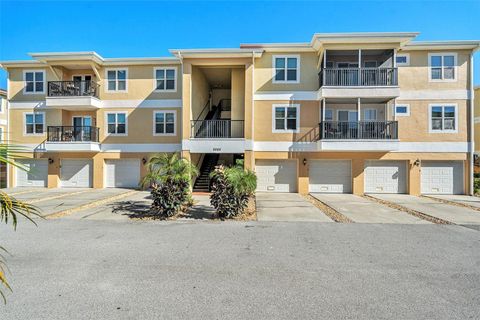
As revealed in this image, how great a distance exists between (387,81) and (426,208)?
6675 mm

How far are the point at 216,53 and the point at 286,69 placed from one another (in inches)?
160

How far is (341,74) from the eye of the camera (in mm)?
13797

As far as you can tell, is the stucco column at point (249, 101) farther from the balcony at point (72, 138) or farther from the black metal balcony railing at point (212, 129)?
the balcony at point (72, 138)

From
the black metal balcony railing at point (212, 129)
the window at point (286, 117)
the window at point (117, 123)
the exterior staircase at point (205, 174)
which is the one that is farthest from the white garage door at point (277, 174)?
the window at point (117, 123)

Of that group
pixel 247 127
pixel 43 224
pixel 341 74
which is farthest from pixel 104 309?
pixel 341 74

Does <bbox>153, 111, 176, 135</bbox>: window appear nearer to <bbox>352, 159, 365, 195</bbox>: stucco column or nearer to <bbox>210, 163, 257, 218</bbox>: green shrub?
<bbox>210, 163, 257, 218</bbox>: green shrub

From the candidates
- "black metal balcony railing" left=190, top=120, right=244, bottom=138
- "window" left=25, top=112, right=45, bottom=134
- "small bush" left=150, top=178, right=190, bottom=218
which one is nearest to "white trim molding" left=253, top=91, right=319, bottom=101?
"black metal balcony railing" left=190, top=120, right=244, bottom=138

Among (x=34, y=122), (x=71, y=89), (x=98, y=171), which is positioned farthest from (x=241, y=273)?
(x=34, y=122)

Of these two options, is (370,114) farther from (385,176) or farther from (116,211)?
(116,211)

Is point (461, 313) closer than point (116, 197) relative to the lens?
Yes

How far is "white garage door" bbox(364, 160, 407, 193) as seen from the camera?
49.0 ft

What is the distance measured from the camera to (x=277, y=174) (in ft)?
49.8

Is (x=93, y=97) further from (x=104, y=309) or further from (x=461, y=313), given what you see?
(x=461, y=313)

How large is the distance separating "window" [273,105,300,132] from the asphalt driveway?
27.3 feet
